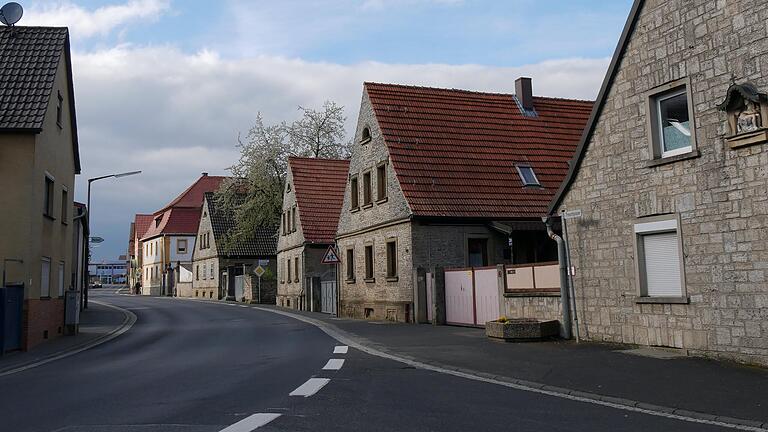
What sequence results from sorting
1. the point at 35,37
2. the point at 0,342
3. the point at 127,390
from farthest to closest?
the point at 35,37 → the point at 0,342 → the point at 127,390

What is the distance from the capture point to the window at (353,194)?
30.9 meters

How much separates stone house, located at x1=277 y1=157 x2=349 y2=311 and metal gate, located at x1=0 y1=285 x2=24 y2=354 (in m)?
18.1

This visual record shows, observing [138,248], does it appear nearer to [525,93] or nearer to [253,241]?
[253,241]

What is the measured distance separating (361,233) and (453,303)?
794cm

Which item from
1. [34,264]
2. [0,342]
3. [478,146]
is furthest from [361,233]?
[0,342]

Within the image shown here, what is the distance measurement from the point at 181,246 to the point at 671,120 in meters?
70.4

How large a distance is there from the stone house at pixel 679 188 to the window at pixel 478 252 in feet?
28.9

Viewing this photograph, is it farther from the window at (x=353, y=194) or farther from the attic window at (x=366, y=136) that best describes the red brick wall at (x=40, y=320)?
the attic window at (x=366, y=136)

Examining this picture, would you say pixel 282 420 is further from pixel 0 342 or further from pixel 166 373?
pixel 0 342

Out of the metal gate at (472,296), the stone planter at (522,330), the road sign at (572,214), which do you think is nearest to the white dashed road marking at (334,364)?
the stone planter at (522,330)

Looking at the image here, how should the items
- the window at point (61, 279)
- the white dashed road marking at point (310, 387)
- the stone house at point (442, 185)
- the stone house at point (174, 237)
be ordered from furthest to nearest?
1. the stone house at point (174, 237)
2. the stone house at point (442, 185)
3. the window at point (61, 279)
4. the white dashed road marking at point (310, 387)

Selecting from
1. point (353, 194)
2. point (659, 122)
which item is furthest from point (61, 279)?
point (659, 122)

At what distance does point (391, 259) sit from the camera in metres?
26.9

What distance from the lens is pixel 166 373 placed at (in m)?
12.0
